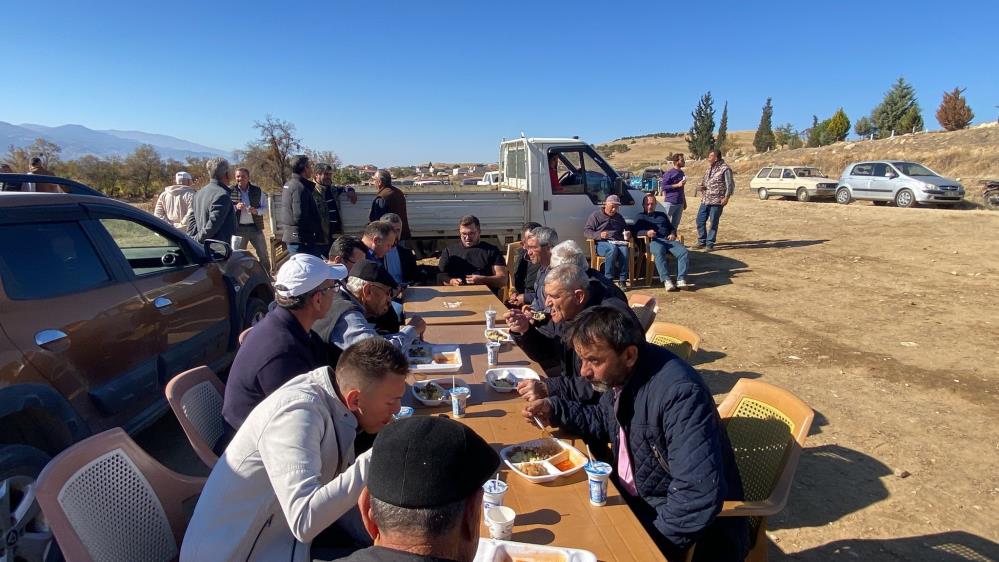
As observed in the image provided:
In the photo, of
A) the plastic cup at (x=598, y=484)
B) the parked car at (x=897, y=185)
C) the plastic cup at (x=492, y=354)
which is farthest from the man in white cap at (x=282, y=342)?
the parked car at (x=897, y=185)

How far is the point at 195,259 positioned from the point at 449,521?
13.4ft

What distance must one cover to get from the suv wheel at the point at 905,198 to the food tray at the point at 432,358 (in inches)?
789

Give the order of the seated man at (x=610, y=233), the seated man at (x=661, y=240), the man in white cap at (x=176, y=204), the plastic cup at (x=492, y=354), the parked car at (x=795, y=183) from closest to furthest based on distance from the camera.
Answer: the plastic cup at (x=492, y=354) < the man in white cap at (x=176, y=204) < the seated man at (x=610, y=233) < the seated man at (x=661, y=240) < the parked car at (x=795, y=183)

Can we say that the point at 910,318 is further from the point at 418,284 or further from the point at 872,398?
the point at 418,284

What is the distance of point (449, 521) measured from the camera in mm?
1128

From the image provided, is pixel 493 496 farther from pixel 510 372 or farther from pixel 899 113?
pixel 899 113

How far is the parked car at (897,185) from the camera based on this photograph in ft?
56.2

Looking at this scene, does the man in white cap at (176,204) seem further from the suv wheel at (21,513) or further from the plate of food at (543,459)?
the plate of food at (543,459)

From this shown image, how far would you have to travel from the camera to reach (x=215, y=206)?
22.0ft

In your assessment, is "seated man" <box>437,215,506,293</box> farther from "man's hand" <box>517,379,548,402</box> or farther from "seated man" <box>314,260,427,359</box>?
"man's hand" <box>517,379,548,402</box>

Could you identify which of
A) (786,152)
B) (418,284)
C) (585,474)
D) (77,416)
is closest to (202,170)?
(418,284)

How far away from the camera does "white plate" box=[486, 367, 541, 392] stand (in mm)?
2834

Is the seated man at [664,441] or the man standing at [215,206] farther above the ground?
the man standing at [215,206]

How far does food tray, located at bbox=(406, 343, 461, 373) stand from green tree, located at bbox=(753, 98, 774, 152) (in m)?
54.2
